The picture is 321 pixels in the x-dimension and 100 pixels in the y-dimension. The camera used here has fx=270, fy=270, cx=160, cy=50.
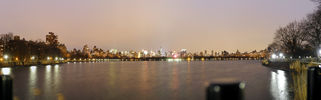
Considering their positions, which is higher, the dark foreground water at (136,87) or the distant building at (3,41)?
the distant building at (3,41)

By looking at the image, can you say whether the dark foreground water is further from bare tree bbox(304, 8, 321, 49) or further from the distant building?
the distant building

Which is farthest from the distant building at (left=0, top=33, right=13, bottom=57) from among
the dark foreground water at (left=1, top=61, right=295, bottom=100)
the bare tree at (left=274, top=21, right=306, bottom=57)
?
the bare tree at (left=274, top=21, right=306, bottom=57)

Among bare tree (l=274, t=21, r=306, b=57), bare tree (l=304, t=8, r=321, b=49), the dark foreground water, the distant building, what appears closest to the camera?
the dark foreground water

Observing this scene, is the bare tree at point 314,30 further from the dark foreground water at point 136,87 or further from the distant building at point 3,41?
the distant building at point 3,41

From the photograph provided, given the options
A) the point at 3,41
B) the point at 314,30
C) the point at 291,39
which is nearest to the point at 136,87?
the point at 314,30

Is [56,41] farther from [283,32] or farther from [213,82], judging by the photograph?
[213,82]

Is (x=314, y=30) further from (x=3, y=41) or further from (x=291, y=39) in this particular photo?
(x=3, y=41)

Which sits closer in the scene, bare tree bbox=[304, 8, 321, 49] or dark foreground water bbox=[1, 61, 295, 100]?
dark foreground water bbox=[1, 61, 295, 100]

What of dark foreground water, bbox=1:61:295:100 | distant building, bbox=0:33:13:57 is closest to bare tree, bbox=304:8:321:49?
dark foreground water, bbox=1:61:295:100

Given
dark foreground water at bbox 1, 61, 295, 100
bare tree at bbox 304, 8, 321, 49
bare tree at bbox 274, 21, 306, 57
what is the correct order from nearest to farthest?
dark foreground water at bbox 1, 61, 295, 100 < bare tree at bbox 304, 8, 321, 49 < bare tree at bbox 274, 21, 306, 57

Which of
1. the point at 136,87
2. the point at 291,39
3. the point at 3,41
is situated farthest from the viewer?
the point at 3,41

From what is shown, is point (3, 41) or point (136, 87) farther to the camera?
point (3, 41)

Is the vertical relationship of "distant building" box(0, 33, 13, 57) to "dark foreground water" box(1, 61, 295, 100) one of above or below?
above

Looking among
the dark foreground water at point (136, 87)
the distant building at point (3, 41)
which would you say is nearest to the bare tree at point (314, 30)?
the dark foreground water at point (136, 87)
